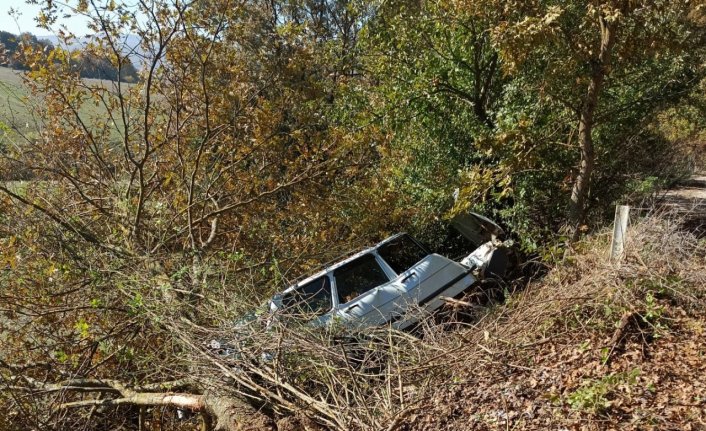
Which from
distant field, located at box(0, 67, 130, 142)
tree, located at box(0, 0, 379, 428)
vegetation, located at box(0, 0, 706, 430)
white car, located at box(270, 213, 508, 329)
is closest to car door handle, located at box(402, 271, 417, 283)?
white car, located at box(270, 213, 508, 329)

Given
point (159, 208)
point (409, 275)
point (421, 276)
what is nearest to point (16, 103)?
point (159, 208)

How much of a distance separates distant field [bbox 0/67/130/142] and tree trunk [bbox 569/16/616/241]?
6.90 meters

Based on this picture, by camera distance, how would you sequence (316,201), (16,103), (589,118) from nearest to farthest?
(589,118)
(16,103)
(316,201)

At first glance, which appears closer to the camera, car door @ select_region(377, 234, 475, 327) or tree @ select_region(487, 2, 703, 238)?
tree @ select_region(487, 2, 703, 238)

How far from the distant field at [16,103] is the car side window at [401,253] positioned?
4768 millimetres

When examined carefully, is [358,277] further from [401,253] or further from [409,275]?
[401,253]

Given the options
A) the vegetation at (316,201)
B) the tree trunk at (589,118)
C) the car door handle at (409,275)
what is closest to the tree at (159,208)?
the vegetation at (316,201)

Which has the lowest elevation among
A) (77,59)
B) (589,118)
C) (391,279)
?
(391,279)

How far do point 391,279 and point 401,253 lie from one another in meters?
0.70

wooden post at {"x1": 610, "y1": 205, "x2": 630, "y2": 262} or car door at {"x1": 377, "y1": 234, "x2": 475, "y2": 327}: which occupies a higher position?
wooden post at {"x1": 610, "y1": 205, "x2": 630, "y2": 262}

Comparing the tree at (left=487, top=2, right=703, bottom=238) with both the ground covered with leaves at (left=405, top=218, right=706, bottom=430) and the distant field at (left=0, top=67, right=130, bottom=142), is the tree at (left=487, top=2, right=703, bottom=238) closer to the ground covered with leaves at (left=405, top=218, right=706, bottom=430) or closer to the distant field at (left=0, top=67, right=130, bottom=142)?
the ground covered with leaves at (left=405, top=218, right=706, bottom=430)

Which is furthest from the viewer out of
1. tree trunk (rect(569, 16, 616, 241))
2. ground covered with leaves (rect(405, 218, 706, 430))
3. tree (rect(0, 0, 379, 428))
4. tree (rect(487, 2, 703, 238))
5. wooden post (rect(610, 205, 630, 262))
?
tree trunk (rect(569, 16, 616, 241))

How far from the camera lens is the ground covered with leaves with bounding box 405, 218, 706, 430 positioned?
13.1 feet

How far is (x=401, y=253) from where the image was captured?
26.1 feet
